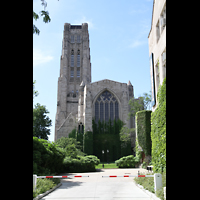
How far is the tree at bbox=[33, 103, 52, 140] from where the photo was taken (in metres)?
49.6

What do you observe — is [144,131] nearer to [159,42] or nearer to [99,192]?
[159,42]

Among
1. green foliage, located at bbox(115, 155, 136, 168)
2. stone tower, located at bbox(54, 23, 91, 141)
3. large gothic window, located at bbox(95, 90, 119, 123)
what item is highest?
stone tower, located at bbox(54, 23, 91, 141)

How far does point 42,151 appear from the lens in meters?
17.2

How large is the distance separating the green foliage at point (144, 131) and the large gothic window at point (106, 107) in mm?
14572

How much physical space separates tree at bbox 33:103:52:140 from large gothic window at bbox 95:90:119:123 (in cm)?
1310

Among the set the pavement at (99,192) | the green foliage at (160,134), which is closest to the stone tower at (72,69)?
the pavement at (99,192)

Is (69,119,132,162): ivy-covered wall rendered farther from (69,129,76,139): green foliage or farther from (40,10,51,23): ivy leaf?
(40,10,51,23): ivy leaf

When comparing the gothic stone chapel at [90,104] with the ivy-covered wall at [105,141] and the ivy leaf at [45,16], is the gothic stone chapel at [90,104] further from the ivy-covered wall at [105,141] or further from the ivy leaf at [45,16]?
the ivy leaf at [45,16]

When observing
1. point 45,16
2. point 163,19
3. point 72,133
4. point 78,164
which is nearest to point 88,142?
point 72,133

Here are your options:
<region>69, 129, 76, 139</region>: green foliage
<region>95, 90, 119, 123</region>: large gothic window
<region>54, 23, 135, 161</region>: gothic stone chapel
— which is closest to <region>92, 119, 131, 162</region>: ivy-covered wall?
<region>54, 23, 135, 161</region>: gothic stone chapel

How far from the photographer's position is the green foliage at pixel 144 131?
A: 30116 millimetres
